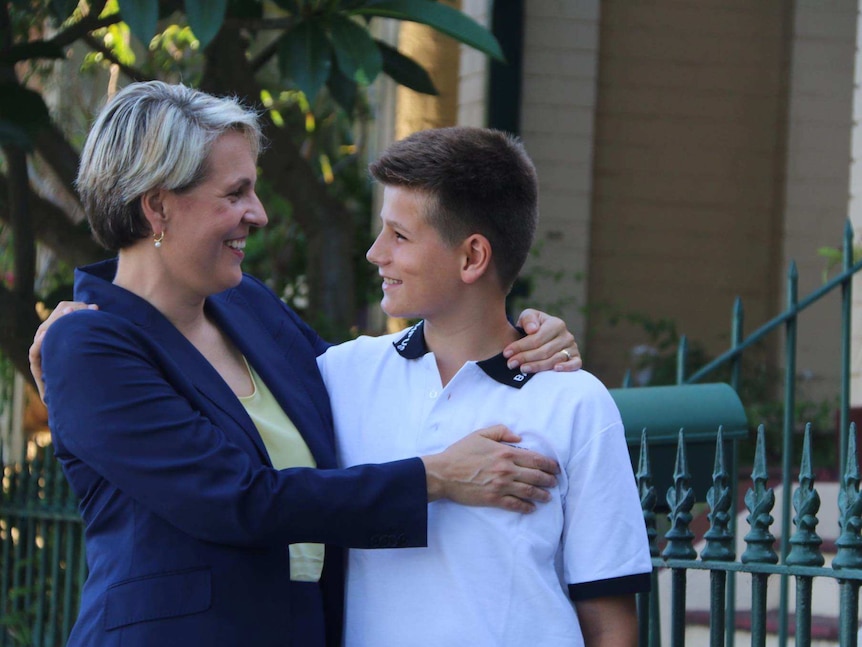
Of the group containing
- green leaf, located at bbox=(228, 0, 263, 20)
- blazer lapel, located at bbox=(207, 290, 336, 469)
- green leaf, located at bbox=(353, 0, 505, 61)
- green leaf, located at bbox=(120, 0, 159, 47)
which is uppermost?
green leaf, located at bbox=(228, 0, 263, 20)

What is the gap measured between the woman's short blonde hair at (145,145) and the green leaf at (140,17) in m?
1.74

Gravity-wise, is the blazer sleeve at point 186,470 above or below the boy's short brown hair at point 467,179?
below

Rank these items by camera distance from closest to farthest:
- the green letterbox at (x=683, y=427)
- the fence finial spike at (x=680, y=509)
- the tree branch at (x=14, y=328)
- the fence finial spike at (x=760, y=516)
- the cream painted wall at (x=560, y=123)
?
the fence finial spike at (x=760, y=516) < the fence finial spike at (x=680, y=509) < the green letterbox at (x=683, y=427) < the tree branch at (x=14, y=328) < the cream painted wall at (x=560, y=123)

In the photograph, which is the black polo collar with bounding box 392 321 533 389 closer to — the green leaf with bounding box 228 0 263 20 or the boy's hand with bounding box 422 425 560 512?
the boy's hand with bounding box 422 425 560 512

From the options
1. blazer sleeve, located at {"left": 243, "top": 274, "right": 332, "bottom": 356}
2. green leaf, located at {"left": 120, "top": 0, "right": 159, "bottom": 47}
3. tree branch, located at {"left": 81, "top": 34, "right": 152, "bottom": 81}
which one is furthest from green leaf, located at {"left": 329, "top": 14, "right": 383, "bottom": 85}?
blazer sleeve, located at {"left": 243, "top": 274, "right": 332, "bottom": 356}

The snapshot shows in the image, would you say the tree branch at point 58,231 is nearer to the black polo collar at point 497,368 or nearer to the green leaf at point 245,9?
the green leaf at point 245,9

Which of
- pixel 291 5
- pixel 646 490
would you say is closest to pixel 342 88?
pixel 291 5

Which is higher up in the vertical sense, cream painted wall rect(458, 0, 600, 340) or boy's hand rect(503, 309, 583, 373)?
cream painted wall rect(458, 0, 600, 340)

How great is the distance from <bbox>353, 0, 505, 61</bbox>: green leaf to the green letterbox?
6.01 ft

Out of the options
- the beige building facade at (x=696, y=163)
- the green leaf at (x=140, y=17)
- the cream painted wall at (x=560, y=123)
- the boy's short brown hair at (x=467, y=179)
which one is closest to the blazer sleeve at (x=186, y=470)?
the boy's short brown hair at (x=467, y=179)

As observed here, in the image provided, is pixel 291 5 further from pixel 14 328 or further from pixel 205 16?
pixel 14 328

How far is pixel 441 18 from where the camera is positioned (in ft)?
15.5

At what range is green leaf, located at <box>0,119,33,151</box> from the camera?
4629 millimetres

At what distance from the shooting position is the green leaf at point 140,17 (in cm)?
411
